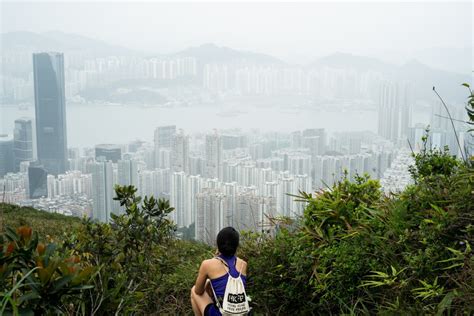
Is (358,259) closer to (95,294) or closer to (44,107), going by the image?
(95,294)

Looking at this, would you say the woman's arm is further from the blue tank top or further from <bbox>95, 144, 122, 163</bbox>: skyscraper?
<bbox>95, 144, 122, 163</bbox>: skyscraper

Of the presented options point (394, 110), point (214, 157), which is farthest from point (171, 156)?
point (394, 110)

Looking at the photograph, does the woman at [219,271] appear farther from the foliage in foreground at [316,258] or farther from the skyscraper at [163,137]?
the skyscraper at [163,137]

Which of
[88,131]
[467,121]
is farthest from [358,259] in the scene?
[88,131]

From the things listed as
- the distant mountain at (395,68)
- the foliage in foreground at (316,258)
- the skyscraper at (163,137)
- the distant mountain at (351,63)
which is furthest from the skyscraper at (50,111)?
the foliage in foreground at (316,258)

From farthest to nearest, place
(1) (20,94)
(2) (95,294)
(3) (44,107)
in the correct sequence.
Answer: (1) (20,94), (3) (44,107), (2) (95,294)

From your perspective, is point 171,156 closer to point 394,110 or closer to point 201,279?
point 394,110

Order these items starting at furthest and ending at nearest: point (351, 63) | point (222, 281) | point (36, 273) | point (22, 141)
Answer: point (351, 63) < point (22, 141) < point (222, 281) < point (36, 273)
